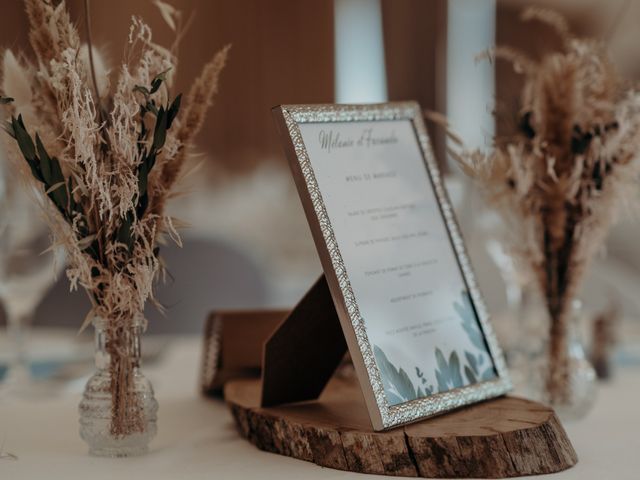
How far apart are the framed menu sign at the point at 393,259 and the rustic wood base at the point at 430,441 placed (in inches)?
1.3

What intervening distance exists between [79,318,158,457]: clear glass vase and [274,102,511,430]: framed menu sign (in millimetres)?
249

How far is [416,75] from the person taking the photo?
196 inches

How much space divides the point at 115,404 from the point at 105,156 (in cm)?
28

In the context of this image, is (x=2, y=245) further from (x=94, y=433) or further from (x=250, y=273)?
(x=250, y=273)

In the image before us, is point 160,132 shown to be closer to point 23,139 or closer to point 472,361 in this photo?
point 23,139

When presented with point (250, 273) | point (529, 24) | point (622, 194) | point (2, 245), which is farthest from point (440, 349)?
point (529, 24)

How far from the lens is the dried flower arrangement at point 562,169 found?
126 cm

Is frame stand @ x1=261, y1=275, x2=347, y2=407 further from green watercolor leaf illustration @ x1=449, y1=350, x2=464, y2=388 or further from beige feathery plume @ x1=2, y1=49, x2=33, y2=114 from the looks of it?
Result: beige feathery plume @ x1=2, y1=49, x2=33, y2=114

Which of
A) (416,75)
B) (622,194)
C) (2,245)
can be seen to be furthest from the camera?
(416,75)

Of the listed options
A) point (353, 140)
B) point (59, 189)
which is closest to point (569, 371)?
point (353, 140)

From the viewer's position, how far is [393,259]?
3.73 feet

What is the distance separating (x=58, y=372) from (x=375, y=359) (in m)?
0.84

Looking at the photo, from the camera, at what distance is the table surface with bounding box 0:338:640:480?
3.26ft

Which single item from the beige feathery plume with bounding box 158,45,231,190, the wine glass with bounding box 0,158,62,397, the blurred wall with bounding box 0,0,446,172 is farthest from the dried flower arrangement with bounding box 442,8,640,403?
the blurred wall with bounding box 0,0,446,172
